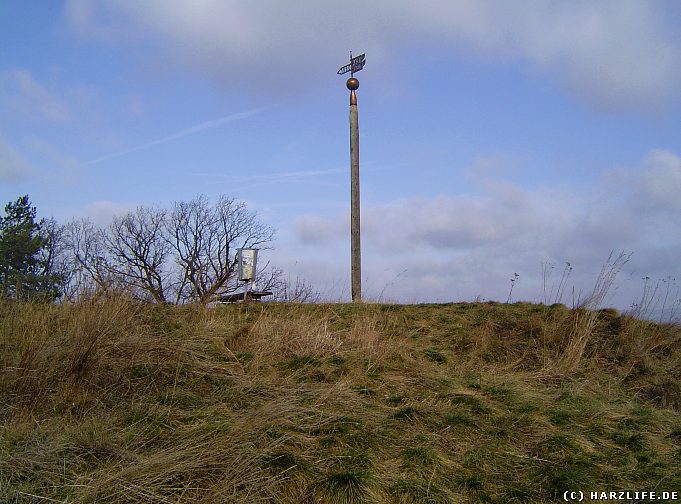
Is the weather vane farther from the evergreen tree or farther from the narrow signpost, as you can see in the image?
the evergreen tree

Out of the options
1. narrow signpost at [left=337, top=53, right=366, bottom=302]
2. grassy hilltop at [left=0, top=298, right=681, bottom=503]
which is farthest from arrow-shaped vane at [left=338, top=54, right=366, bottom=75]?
grassy hilltop at [left=0, top=298, right=681, bottom=503]

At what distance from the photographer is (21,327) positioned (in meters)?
5.45

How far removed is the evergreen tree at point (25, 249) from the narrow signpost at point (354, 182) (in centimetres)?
613

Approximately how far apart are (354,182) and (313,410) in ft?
28.0

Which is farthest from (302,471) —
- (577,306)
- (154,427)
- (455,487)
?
(577,306)

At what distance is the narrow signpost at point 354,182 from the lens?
12.1 metres

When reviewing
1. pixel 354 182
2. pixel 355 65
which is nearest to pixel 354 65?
pixel 355 65

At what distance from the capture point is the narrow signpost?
39.8ft

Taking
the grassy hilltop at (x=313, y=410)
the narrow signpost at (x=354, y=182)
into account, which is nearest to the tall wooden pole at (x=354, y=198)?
the narrow signpost at (x=354, y=182)

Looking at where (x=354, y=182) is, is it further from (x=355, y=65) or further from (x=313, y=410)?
(x=313, y=410)

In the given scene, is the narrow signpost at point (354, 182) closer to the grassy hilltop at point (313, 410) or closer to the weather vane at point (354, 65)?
the weather vane at point (354, 65)

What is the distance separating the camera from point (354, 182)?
12445 millimetres

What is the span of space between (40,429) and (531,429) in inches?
152

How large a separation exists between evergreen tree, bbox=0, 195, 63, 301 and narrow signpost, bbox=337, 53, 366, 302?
20.1 feet
